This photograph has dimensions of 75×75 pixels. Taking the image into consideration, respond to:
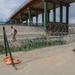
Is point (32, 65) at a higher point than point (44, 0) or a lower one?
lower

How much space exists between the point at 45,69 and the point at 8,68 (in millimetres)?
1479

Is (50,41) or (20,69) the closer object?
(20,69)

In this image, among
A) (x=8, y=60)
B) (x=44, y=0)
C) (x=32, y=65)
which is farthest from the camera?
(x=44, y=0)

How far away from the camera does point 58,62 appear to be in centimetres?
879

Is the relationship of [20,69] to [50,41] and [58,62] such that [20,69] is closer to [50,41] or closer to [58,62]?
[58,62]

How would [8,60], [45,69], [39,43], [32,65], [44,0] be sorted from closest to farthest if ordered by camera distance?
[45,69] < [32,65] < [8,60] < [39,43] < [44,0]

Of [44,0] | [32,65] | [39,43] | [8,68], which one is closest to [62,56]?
[32,65]

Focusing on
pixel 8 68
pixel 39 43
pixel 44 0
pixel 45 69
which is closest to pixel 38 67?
pixel 45 69

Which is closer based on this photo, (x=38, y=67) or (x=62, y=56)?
(x=38, y=67)

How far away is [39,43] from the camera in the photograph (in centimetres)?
1628

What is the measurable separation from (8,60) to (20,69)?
3.71ft

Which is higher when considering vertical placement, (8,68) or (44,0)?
(44,0)

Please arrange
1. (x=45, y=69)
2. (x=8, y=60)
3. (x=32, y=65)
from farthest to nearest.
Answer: (x=8, y=60), (x=32, y=65), (x=45, y=69)

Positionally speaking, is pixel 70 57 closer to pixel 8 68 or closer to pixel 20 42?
pixel 8 68
